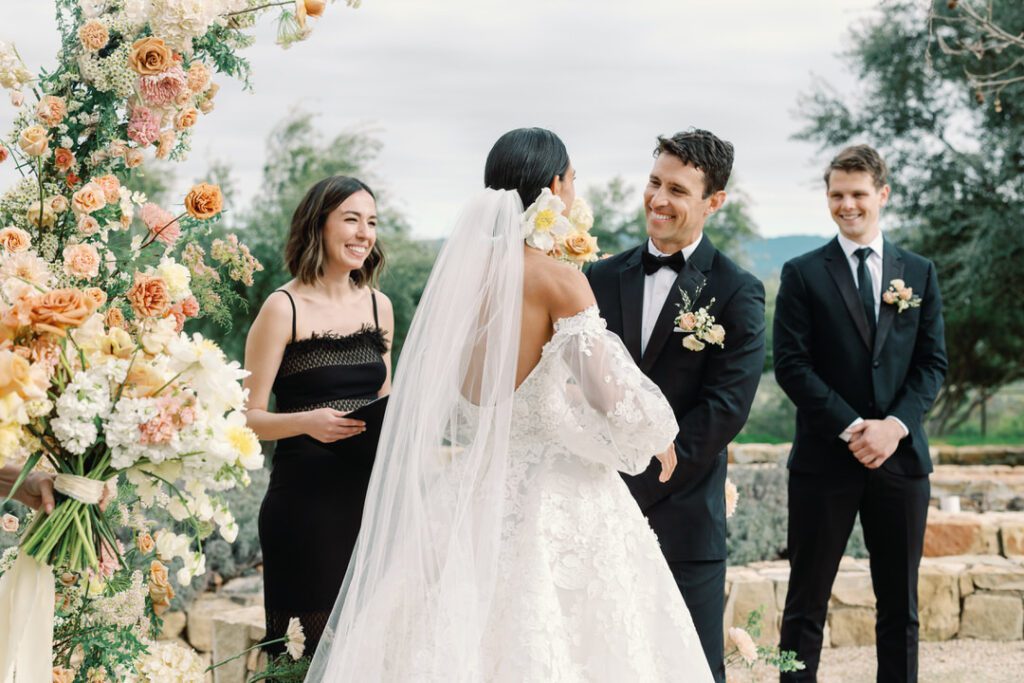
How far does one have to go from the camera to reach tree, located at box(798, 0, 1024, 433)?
15430mm

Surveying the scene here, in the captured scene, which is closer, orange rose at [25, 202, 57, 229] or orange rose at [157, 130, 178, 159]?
orange rose at [25, 202, 57, 229]

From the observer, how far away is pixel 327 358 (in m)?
3.91

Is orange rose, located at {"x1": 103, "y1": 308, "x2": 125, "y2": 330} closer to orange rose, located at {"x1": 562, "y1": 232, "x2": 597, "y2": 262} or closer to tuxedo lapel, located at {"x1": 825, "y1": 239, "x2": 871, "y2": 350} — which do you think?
orange rose, located at {"x1": 562, "y1": 232, "x2": 597, "y2": 262}

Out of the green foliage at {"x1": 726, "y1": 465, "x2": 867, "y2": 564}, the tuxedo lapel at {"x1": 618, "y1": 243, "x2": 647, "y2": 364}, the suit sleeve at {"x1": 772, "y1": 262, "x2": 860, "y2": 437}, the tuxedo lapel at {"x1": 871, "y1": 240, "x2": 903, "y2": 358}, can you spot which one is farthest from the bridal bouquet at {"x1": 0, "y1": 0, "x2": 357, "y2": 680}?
the green foliage at {"x1": 726, "y1": 465, "x2": 867, "y2": 564}

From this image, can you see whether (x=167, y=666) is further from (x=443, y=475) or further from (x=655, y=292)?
(x=655, y=292)

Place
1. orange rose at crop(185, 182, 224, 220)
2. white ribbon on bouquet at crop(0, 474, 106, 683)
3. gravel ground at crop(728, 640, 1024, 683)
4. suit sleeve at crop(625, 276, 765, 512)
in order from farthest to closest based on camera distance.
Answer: gravel ground at crop(728, 640, 1024, 683) → suit sleeve at crop(625, 276, 765, 512) → orange rose at crop(185, 182, 224, 220) → white ribbon on bouquet at crop(0, 474, 106, 683)

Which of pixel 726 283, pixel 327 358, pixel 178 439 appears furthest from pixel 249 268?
pixel 726 283

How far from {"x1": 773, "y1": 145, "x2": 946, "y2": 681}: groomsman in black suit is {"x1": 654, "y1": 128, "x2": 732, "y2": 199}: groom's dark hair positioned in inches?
42.5

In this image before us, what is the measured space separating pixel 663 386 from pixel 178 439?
2.04 m

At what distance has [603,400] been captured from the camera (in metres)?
2.95

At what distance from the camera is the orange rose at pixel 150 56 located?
2.92 metres

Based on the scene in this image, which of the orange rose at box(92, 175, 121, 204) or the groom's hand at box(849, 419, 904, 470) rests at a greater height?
the orange rose at box(92, 175, 121, 204)

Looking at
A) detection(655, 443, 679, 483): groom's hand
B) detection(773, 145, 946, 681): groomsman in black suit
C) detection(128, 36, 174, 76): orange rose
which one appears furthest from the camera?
detection(773, 145, 946, 681): groomsman in black suit

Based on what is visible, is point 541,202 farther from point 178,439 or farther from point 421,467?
point 178,439
